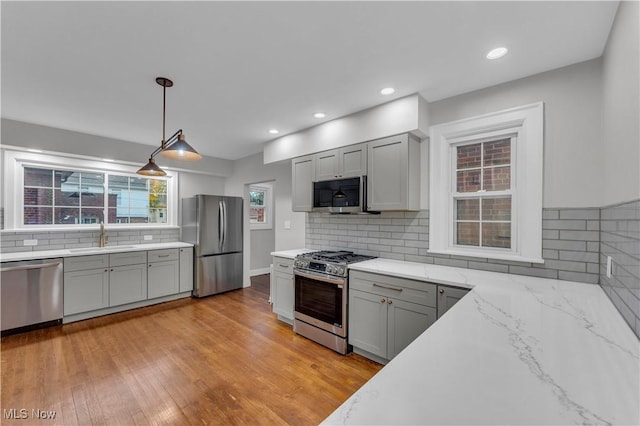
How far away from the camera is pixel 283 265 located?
3.57m

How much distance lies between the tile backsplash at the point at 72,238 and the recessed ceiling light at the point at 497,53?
517cm

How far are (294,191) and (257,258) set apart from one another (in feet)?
10.3

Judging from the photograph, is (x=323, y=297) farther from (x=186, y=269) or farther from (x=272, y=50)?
(x=186, y=269)

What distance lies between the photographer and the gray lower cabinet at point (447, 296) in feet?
6.86

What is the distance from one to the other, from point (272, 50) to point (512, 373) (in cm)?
220

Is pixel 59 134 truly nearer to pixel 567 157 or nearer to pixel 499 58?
pixel 499 58

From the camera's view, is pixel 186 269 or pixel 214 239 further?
pixel 214 239

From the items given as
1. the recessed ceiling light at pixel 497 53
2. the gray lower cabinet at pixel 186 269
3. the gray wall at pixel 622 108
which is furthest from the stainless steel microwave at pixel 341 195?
the gray lower cabinet at pixel 186 269

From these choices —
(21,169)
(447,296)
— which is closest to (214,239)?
(21,169)

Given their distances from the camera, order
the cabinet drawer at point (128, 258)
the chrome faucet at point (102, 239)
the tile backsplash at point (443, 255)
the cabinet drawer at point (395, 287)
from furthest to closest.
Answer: the chrome faucet at point (102, 239) → the cabinet drawer at point (128, 258) → the cabinet drawer at point (395, 287) → the tile backsplash at point (443, 255)

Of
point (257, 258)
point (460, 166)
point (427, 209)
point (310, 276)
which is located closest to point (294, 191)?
point (310, 276)

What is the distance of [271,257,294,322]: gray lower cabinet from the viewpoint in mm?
3463

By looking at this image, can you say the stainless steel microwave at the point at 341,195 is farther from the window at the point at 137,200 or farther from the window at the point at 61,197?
the window at the point at 61,197

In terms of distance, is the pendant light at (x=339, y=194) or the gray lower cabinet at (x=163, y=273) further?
the gray lower cabinet at (x=163, y=273)
